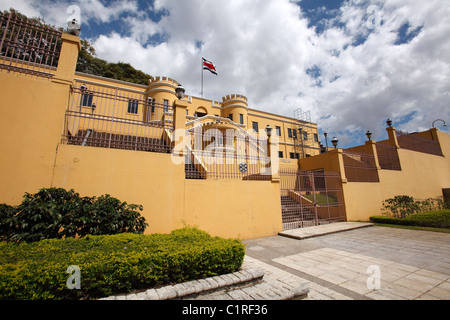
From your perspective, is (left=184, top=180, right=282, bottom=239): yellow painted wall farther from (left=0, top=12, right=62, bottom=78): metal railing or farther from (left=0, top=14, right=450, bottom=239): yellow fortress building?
(left=0, top=12, right=62, bottom=78): metal railing

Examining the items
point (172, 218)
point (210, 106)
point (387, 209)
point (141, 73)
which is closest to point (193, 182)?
point (172, 218)

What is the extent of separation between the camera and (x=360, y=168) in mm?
13156

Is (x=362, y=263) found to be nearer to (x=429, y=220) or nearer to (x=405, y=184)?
(x=429, y=220)

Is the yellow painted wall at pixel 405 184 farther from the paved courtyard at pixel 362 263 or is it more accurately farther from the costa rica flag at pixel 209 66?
the costa rica flag at pixel 209 66

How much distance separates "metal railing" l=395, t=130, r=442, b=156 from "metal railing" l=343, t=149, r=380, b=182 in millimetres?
4749

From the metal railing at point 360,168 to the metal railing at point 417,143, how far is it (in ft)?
15.6

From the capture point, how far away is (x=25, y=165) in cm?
481

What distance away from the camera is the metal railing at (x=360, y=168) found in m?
13.0

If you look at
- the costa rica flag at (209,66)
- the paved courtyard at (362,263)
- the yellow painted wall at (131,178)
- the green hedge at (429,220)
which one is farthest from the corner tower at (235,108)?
the yellow painted wall at (131,178)

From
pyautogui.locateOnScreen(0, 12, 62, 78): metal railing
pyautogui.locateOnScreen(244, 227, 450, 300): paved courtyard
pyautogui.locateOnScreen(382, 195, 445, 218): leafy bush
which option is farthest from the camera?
pyautogui.locateOnScreen(382, 195, 445, 218): leafy bush

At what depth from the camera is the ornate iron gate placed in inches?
396

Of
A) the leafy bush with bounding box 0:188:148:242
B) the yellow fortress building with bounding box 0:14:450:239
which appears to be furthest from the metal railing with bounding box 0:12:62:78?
the leafy bush with bounding box 0:188:148:242
